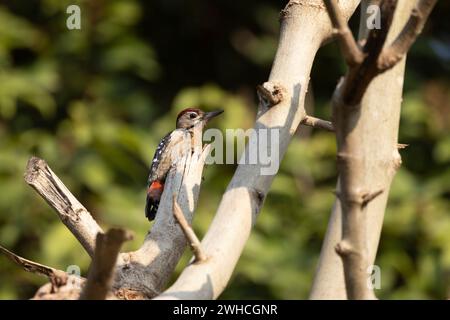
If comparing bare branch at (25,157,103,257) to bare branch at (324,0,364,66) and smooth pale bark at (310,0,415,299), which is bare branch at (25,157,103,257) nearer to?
smooth pale bark at (310,0,415,299)

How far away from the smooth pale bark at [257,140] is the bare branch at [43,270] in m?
0.44

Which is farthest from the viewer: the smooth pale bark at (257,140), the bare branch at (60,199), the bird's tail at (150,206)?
the bird's tail at (150,206)

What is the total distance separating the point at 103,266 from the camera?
2004mm

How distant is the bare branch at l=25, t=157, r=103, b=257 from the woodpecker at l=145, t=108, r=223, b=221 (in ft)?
2.18

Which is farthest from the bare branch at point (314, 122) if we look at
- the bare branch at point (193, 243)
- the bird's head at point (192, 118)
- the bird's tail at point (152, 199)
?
the bird's head at point (192, 118)

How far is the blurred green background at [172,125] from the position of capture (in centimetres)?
612

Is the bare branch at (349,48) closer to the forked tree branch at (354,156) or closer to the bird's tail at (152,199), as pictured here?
the forked tree branch at (354,156)

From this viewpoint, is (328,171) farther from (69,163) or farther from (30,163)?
(30,163)

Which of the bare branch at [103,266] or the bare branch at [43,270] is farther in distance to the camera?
the bare branch at [43,270]

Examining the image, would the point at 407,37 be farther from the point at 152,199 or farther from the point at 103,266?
the point at 152,199

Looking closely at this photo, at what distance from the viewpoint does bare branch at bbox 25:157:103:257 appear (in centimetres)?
281

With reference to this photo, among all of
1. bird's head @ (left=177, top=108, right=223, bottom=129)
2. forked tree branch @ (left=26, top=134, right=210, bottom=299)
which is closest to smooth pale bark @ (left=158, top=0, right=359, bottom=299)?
forked tree branch @ (left=26, top=134, right=210, bottom=299)

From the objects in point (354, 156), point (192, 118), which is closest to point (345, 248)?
point (354, 156)
